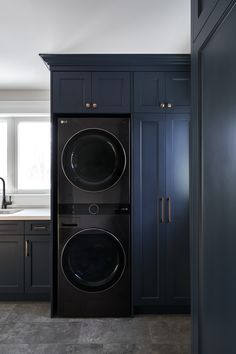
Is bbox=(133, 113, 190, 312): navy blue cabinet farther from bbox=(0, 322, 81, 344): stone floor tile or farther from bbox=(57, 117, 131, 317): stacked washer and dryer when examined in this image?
bbox=(0, 322, 81, 344): stone floor tile

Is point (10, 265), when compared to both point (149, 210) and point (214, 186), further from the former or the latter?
point (214, 186)

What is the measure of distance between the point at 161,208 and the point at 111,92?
1.15 m

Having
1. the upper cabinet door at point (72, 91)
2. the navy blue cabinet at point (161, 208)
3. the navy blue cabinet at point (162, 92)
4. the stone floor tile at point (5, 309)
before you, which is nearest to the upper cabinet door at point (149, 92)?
the navy blue cabinet at point (162, 92)

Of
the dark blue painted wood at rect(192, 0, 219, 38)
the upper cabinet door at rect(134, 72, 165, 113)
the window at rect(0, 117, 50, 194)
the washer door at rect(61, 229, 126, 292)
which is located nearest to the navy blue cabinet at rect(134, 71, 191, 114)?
the upper cabinet door at rect(134, 72, 165, 113)

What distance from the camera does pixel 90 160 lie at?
2627 mm

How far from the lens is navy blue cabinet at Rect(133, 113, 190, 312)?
2699 mm

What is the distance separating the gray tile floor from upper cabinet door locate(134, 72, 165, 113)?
1.90 metres

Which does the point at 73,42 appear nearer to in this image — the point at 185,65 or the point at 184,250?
the point at 185,65

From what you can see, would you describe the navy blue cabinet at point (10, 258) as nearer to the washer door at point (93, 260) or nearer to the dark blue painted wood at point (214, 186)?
the washer door at point (93, 260)

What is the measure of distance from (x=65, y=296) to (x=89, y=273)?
294mm

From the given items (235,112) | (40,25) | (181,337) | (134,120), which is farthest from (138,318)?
(40,25)

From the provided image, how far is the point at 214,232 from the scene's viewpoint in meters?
0.96

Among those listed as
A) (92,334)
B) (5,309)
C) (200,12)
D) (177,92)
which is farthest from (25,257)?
(200,12)

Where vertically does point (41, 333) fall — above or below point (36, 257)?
below
